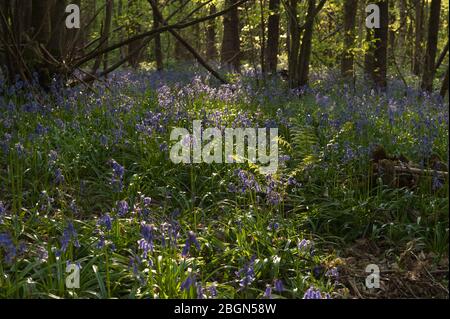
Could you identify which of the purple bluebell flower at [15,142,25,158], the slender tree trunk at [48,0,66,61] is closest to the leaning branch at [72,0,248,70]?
the slender tree trunk at [48,0,66,61]

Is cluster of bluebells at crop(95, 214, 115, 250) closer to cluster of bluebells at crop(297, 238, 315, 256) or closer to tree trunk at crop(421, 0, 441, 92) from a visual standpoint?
cluster of bluebells at crop(297, 238, 315, 256)

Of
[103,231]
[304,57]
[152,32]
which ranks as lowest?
[103,231]

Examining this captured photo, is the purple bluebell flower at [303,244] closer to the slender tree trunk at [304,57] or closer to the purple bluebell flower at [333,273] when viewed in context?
the purple bluebell flower at [333,273]

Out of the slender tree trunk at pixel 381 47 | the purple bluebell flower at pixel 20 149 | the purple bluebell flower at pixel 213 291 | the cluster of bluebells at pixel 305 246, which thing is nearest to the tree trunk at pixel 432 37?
the slender tree trunk at pixel 381 47

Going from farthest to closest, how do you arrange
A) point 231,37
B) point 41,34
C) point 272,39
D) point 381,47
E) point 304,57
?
1. point 231,37
2. point 272,39
3. point 381,47
4. point 304,57
5. point 41,34

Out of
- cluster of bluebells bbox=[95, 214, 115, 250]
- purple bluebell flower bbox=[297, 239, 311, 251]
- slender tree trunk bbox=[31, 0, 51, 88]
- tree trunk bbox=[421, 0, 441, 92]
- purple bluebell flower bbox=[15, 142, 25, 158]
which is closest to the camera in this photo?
cluster of bluebells bbox=[95, 214, 115, 250]

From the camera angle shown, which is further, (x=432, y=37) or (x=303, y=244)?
(x=432, y=37)

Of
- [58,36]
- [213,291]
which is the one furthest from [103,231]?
[58,36]

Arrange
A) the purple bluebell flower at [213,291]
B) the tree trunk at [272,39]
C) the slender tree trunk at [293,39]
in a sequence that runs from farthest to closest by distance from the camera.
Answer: the tree trunk at [272,39], the slender tree trunk at [293,39], the purple bluebell flower at [213,291]

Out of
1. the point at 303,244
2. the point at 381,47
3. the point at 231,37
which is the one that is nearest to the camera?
the point at 303,244

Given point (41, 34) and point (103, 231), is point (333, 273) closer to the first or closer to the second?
point (103, 231)

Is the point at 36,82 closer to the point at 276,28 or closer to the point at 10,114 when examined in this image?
the point at 10,114

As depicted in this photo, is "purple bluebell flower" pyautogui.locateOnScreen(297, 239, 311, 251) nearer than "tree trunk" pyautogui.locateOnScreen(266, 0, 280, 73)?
Yes

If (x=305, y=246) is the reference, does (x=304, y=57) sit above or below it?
above
